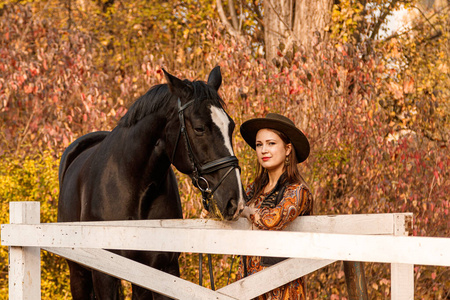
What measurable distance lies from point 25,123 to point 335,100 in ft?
14.3

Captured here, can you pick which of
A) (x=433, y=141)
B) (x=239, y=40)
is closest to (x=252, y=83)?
(x=239, y=40)

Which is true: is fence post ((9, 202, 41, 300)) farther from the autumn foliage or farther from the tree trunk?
the tree trunk

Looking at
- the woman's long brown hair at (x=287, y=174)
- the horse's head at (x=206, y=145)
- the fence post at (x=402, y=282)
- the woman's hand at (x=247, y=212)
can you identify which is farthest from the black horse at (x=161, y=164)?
the fence post at (x=402, y=282)

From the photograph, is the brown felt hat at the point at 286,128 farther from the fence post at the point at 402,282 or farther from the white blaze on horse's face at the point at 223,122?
the fence post at the point at 402,282

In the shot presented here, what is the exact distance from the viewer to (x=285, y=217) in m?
3.12

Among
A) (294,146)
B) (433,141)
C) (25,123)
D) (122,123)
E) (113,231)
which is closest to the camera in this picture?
(113,231)

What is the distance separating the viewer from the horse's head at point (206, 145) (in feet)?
10.4

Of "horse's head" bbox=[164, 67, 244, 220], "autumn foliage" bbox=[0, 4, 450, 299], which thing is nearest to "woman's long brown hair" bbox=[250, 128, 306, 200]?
"horse's head" bbox=[164, 67, 244, 220]

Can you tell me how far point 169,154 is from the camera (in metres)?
3.60

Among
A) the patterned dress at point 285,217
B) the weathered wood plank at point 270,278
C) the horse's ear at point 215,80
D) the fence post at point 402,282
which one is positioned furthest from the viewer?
the horse's ear at point 215,80

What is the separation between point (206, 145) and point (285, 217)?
24.1 inches

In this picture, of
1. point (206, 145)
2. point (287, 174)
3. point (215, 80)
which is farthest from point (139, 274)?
point (215, 80)

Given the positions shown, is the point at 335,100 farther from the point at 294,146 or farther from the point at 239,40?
the point at 294,146

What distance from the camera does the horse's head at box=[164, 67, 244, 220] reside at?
3176mm
